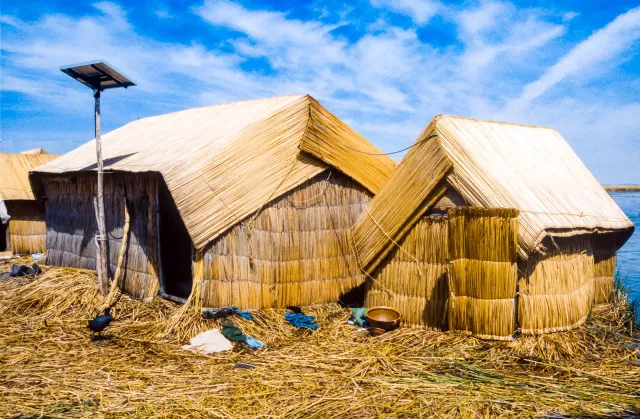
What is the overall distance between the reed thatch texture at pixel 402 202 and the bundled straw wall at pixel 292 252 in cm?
87

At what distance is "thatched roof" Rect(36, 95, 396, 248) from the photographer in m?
8.34

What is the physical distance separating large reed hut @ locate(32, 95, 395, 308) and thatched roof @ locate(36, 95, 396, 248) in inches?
0.8

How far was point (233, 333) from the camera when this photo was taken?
7.23 m

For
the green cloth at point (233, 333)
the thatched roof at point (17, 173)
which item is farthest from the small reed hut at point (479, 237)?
the thatched roof at point (17, 173)

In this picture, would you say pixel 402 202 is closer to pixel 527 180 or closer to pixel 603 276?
pixel 527 180

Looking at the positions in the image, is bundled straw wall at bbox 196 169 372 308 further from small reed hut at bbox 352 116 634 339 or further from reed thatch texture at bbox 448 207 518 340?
reed thatch texture at bbox 448 207 518 340

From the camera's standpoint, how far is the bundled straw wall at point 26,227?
1647cm

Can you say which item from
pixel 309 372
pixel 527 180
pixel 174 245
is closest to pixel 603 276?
pixel 527 180

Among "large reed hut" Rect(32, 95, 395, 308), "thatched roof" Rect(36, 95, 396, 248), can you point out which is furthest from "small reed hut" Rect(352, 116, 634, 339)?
"thatched roof" Rect(36, 95, 396, 248)

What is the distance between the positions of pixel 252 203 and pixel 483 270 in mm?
3825

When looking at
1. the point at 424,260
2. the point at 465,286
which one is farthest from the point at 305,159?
the point at 465,286

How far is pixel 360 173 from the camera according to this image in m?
9.73

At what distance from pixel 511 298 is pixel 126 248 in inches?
284

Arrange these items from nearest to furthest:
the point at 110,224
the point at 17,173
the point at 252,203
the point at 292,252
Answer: the point at 252,203
the point at 292,252
the point at 110,224
the point at 17,173
